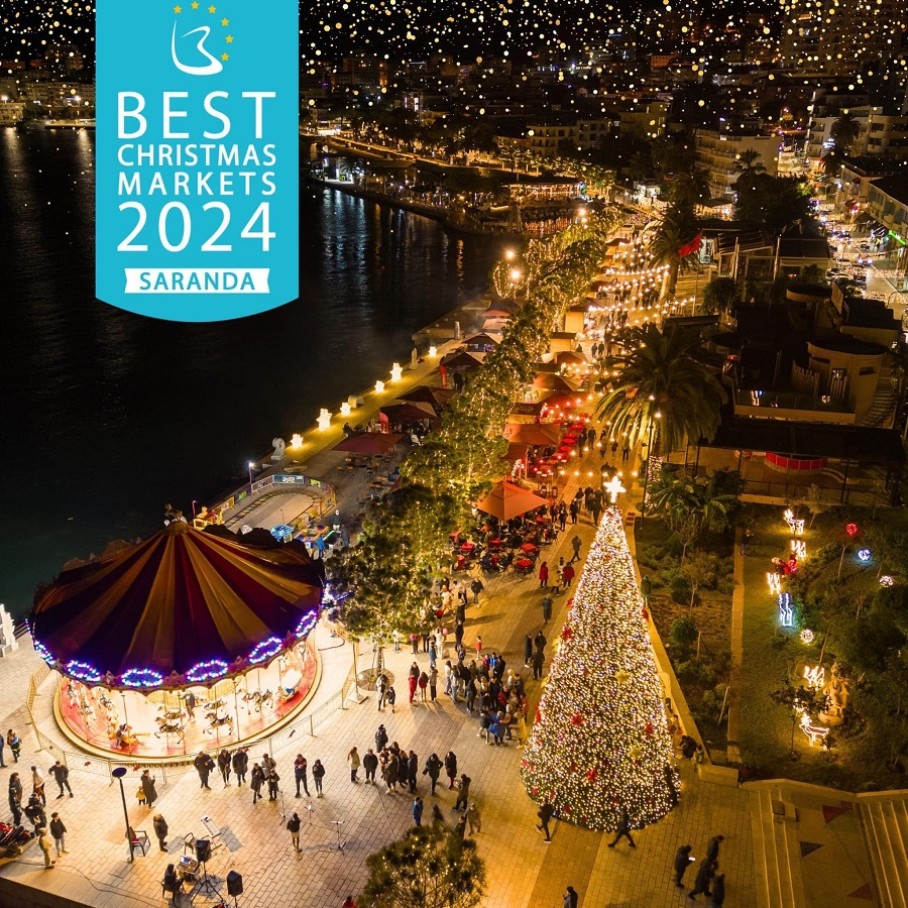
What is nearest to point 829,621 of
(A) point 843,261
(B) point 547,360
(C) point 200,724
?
(C) point 200,724

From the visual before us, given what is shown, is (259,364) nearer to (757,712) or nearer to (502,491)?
(502,491)

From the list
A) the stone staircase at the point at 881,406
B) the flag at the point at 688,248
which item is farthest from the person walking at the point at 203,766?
the flag at the point at 688,248

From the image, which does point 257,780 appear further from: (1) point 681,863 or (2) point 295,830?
(1) point 681,863

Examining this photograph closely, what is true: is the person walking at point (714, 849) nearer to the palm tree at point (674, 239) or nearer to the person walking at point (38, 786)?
the person walking at point (38, 786)

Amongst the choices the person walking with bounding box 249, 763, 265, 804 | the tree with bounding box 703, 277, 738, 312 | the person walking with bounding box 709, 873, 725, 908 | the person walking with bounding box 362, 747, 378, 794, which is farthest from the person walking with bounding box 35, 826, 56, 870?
the tree with bounding box 703, 277, 738, 312

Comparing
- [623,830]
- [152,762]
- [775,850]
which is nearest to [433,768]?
[623,830]

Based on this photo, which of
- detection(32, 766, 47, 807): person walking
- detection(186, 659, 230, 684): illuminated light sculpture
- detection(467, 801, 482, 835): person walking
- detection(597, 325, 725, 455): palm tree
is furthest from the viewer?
detection(597, 325, 725, 455): palm tree

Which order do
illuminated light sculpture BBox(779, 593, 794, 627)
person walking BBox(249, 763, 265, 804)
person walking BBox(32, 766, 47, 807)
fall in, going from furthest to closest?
illuminated light sculpture BBox(779, 593, 794, 627) < person walking BBox(249, 763, 265, 804) < person walking BBox(32, 766, 47, 807)

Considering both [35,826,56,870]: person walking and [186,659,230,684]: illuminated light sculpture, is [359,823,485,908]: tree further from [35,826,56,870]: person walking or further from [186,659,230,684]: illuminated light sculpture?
[186,659,230,684]: illuminated light sculpture
